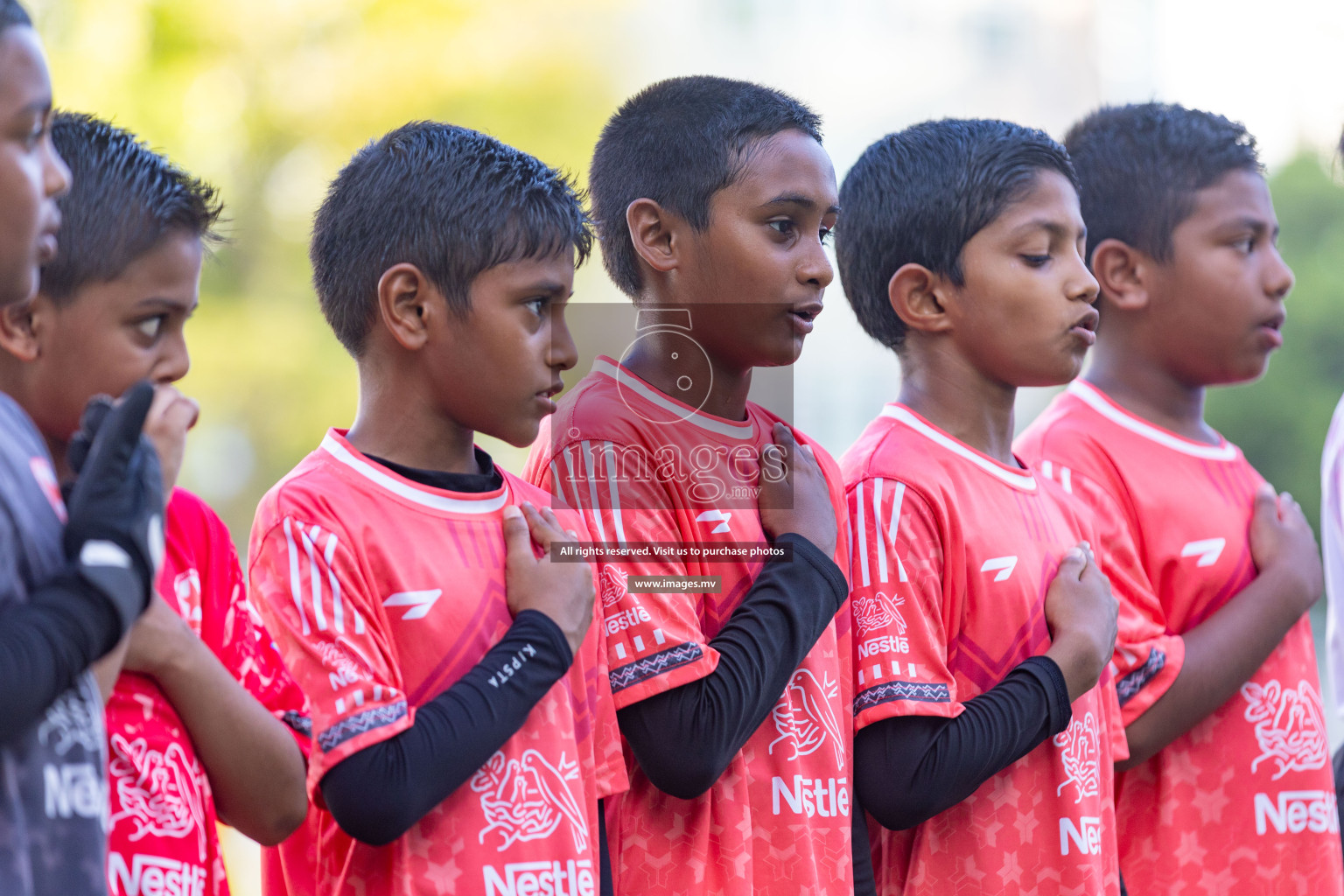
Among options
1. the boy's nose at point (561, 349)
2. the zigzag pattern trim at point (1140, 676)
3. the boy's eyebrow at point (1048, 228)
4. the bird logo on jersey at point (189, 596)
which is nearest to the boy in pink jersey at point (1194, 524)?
the zigzag pattern trim at point (1140, 676)

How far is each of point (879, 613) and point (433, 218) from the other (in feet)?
3.01

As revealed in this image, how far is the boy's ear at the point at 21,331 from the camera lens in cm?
158

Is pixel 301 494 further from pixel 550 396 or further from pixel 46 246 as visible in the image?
pixel 46 246

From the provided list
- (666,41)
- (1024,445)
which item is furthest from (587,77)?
(1024,445)

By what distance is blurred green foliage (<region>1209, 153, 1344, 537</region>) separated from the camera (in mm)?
13359

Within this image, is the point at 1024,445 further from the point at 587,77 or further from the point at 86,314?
the point at 587,77

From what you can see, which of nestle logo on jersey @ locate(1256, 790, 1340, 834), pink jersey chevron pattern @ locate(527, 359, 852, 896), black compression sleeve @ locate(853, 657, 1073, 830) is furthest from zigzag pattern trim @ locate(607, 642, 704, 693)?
nestle logo on jersey @ locate(1256, 790, 1340, 834)

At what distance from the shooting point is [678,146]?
7.22 feet

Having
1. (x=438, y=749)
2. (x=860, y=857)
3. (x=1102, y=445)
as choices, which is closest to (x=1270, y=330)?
(x=1102, y=445)

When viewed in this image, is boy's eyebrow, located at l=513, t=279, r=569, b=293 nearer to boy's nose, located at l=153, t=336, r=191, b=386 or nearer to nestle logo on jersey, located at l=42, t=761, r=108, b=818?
boy's nose, located at l=153, t=336, r=191, b=386

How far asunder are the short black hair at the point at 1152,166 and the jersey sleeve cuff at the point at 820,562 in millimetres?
1206

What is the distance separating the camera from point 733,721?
183 cm

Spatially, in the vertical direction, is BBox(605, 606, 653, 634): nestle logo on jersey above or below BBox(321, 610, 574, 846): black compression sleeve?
above

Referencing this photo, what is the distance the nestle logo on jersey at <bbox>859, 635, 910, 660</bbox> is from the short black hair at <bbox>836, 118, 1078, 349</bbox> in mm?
651
